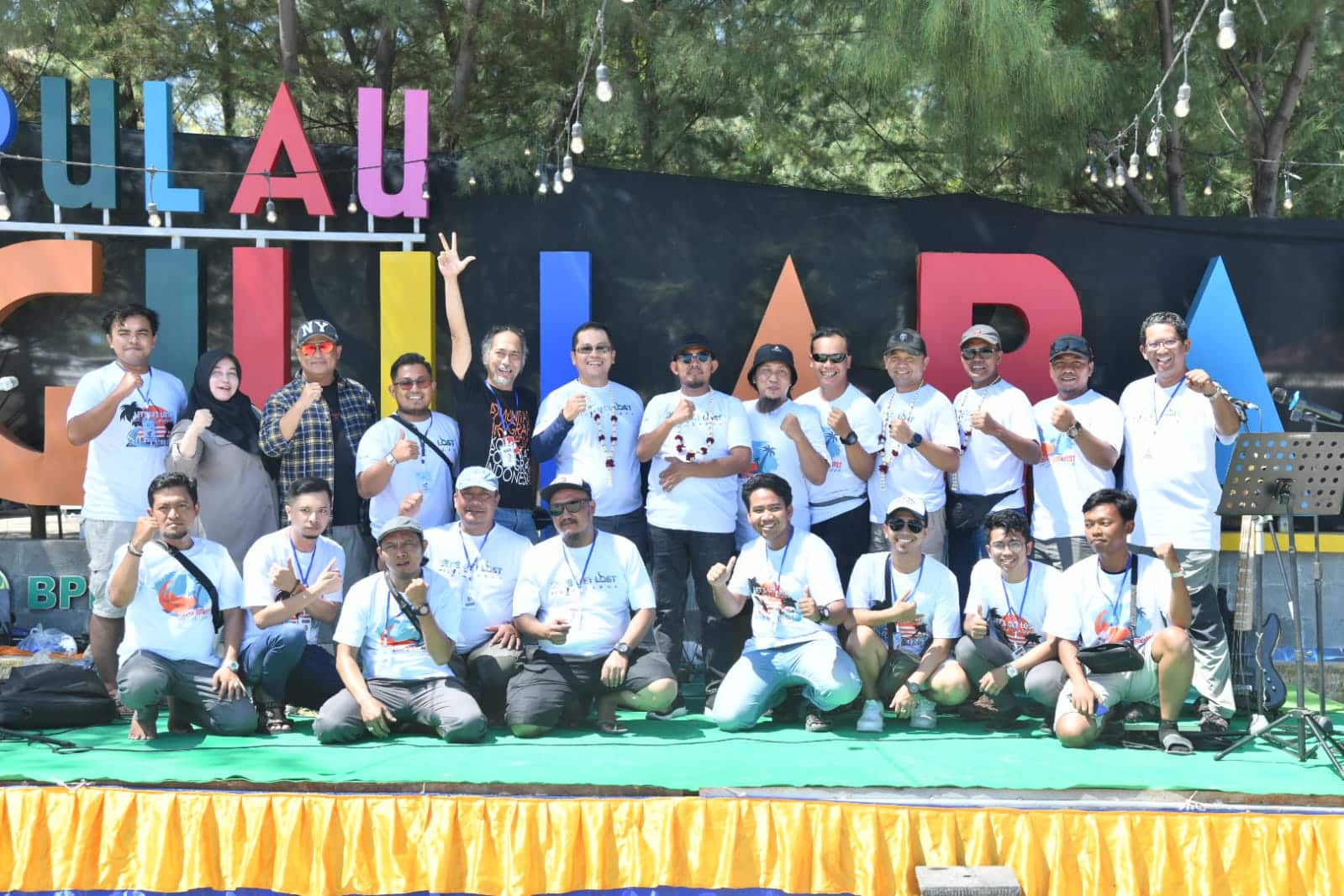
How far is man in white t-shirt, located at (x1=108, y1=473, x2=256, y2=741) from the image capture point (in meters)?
4.63

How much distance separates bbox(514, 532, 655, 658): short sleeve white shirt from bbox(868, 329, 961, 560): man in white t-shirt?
3.79 ft

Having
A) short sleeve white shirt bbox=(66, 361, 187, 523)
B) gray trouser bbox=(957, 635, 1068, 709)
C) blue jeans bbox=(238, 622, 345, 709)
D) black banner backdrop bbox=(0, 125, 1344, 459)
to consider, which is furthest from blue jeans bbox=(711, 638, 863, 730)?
short sleeve white shirt bbox=(66, 361, 187, 523)

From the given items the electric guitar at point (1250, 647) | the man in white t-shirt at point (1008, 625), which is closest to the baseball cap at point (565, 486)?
the man in white t-shirt at point (1008, 625)

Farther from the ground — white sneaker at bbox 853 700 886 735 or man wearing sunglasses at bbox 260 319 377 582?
man wearing sunglasses at bbox 260 319 377 582

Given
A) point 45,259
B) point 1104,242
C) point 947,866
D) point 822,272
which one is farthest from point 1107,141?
point 45,259

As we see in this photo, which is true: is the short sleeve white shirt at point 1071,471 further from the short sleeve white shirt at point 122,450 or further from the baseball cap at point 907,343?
the short sleeve white shirt at point 122,450

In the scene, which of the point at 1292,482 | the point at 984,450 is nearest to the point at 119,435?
the point at 984,450

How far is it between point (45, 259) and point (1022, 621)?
16.7ft

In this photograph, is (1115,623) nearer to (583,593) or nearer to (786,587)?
(786,587)

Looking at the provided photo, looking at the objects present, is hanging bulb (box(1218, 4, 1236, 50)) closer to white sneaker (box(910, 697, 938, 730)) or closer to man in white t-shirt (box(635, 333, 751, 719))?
man in white t-shirt (box(635, 333, 751, 719))

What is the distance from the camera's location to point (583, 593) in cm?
490

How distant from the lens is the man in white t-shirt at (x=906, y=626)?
483 cm

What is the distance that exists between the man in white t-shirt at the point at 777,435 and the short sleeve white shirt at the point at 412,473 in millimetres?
1318

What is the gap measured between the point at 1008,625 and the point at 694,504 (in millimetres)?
1389
